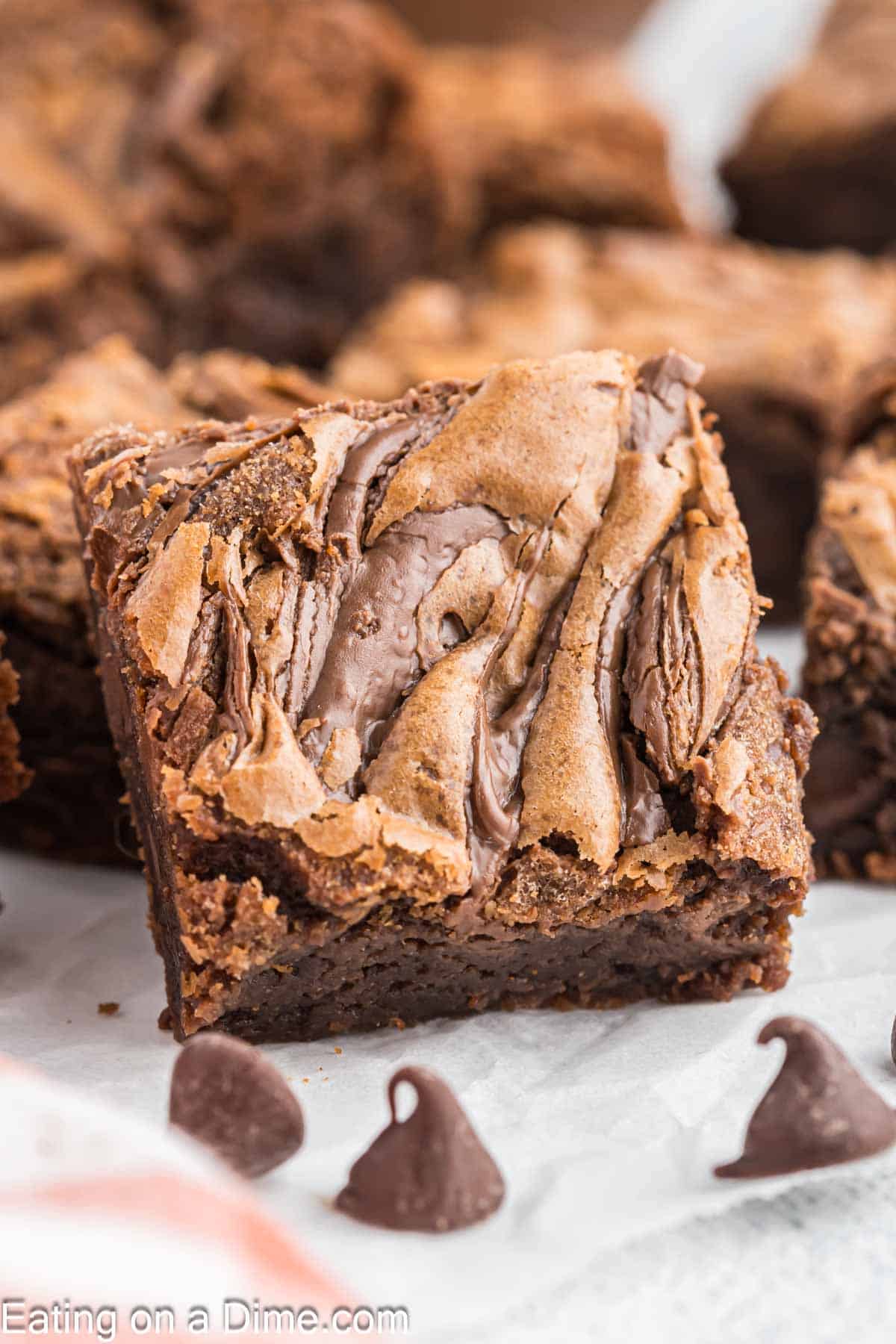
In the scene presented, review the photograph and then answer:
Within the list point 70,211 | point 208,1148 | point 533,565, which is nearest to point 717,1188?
point 208,1148

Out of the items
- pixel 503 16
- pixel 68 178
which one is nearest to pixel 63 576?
pixel 68 178

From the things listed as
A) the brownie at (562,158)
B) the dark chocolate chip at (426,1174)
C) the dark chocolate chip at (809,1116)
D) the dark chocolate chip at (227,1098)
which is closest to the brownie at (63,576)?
the dark chocolate chip at (227,1098)

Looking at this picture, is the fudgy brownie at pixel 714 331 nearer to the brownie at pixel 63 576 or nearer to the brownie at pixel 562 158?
the brownie at pixel 562 158

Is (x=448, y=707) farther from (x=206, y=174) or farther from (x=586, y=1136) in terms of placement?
(x=206, y=174)

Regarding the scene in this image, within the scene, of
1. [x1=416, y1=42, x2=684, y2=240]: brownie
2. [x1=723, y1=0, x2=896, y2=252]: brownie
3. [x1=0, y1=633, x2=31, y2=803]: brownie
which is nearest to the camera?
[x1=0, y1=633, x2=31, y2=803]: brownie

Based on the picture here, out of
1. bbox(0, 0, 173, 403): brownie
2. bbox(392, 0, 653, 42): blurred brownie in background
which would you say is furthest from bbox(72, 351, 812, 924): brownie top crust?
bbox(392, 0, 653, 42): blurred brownie in background

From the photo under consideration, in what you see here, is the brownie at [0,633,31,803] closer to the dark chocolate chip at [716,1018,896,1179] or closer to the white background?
the white background
